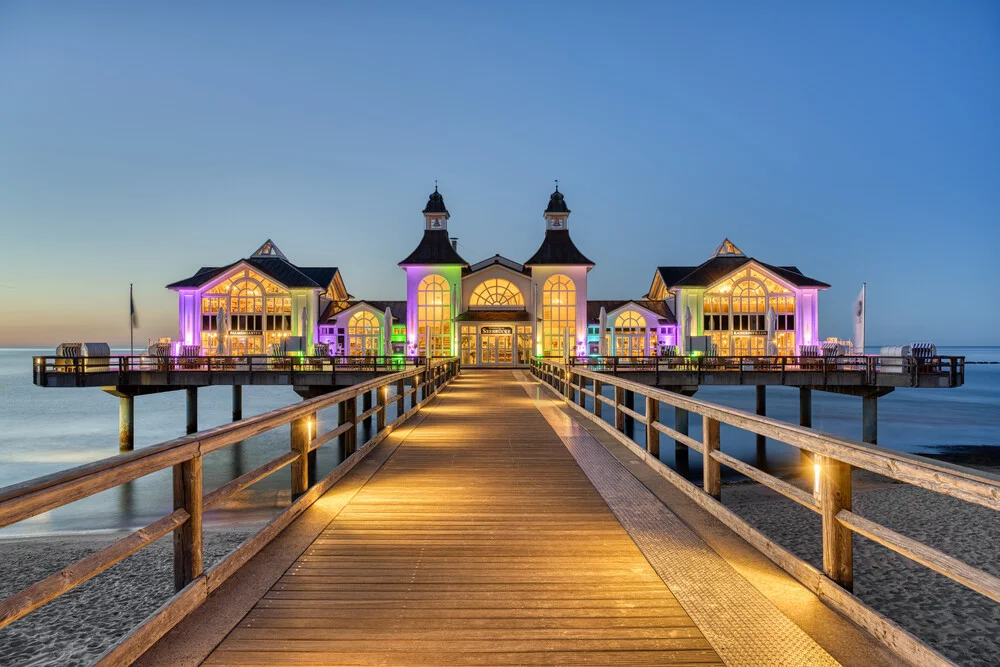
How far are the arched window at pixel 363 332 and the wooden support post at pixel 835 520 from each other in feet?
111

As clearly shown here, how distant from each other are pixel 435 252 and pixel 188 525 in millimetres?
33417

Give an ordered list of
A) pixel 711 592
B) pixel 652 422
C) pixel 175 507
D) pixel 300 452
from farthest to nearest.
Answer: pixel 652 422 < pixel 300 452 < pixel 711 592 < pixel 175 507

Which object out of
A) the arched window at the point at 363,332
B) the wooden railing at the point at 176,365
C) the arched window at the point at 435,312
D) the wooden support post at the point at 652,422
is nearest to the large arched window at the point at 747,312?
the arched window at the point at 435,312

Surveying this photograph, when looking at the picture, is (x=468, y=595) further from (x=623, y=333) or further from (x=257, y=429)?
(x=623, y=333)

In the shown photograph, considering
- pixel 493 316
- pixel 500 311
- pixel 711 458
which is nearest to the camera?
pixel 711 458

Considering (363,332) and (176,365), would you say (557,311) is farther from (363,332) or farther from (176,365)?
(176,365)

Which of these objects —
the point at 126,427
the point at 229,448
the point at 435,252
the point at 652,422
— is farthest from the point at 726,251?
the point at 652,422

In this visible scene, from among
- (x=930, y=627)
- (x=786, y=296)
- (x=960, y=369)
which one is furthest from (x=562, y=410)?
(x=786, y=296)

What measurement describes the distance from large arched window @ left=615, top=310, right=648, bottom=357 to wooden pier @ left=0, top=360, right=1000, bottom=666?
30.5 meters

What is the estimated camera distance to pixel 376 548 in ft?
13.4

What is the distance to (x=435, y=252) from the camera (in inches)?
1411

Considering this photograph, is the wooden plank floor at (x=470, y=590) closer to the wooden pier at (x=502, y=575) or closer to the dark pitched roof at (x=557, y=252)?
the wooden pier at (x=502, y=575)

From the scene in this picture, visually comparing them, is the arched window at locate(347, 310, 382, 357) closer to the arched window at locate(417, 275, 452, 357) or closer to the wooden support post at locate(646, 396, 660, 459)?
the arched window at locate(417, 275, 452, 357)

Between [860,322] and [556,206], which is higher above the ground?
[556,206]
